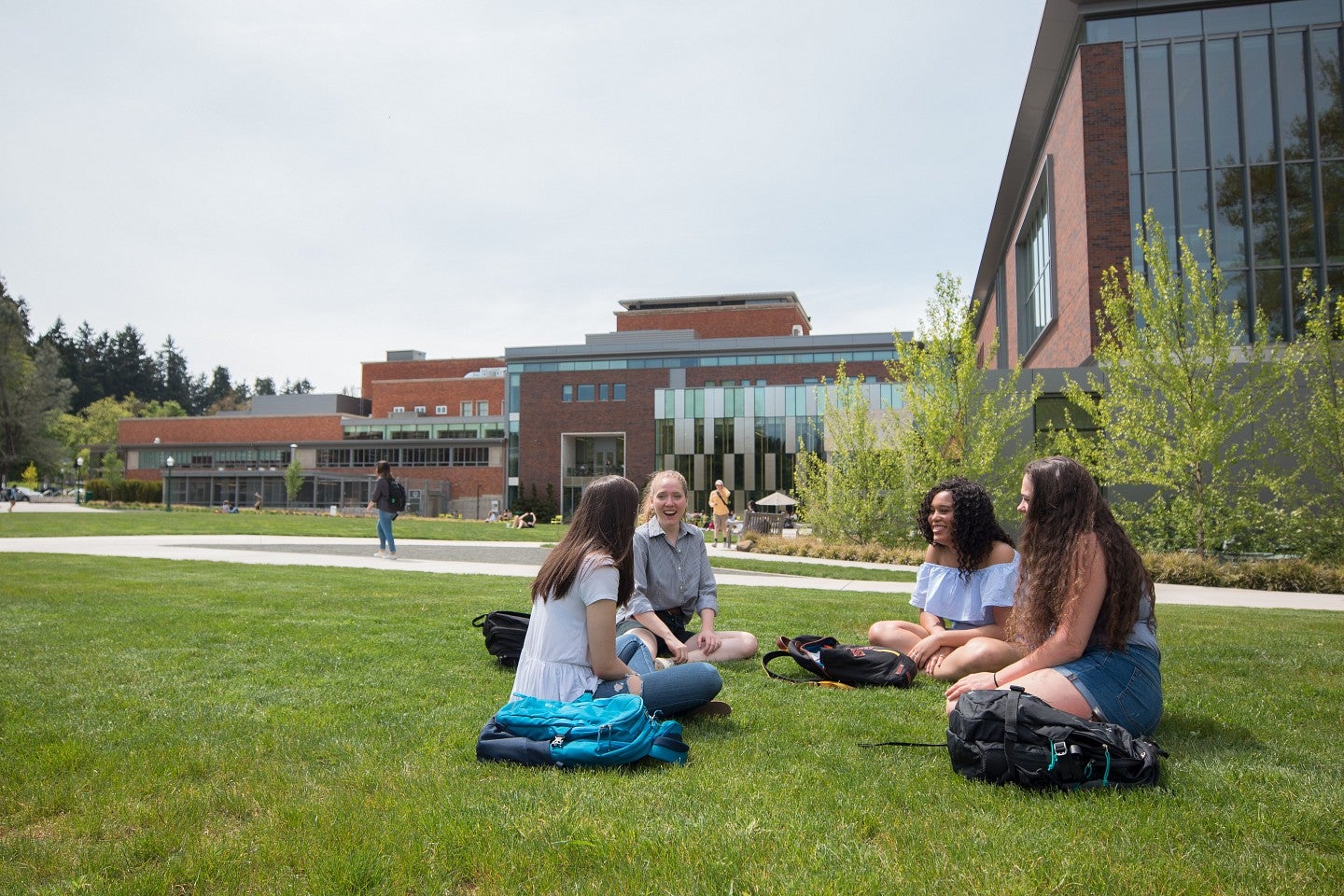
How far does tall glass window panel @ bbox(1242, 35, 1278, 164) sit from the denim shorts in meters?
22.8

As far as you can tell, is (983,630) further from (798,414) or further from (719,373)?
(719,373)

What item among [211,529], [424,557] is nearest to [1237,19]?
[424,557]

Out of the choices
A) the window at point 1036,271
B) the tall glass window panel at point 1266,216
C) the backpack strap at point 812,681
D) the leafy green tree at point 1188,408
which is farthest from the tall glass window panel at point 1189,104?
the backpack strap at point 812,681

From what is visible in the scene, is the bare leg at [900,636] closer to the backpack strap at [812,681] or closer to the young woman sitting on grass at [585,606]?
the backpack strap at [812,681]

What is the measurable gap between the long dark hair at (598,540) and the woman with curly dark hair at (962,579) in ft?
7.75

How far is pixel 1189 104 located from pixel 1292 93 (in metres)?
2.27

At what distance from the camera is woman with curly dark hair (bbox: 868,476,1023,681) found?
571cm

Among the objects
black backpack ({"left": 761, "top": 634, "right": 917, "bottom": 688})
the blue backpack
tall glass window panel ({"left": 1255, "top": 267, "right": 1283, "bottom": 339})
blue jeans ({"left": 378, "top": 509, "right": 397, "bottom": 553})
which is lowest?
black backpack ({"left": 761, "top": 634, "right": 917, "bottom": 688})

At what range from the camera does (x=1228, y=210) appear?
871 inches

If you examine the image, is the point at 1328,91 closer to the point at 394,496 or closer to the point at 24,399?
the point at 394,496

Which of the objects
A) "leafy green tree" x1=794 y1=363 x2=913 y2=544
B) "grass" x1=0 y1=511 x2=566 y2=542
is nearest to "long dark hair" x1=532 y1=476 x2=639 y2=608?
"leafy green tree" x1=794 y1=363 x2=913 y2=544

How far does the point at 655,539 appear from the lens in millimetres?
5965

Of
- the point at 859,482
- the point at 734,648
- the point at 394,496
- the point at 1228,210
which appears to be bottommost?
the point at 734,648

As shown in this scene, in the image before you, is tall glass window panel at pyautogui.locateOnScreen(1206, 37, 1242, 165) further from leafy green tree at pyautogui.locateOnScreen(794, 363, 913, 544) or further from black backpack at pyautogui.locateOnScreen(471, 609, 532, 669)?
black backpack at pyautogui.locateOnScreen(471, 609, 532, 669)
